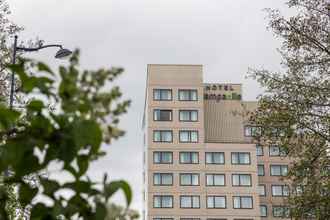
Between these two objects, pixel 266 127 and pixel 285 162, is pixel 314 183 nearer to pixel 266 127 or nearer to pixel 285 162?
pixel 266 127

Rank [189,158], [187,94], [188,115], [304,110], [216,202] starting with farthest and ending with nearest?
1. [187,94]
2. [188,115]
3. [189,158]
4. [216,202]
5. [304,110]

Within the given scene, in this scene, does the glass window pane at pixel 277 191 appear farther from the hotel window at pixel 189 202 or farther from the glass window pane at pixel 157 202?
the glass window pane at pixel 157 202

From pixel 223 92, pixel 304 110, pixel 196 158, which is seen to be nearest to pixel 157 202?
pixel 196 158

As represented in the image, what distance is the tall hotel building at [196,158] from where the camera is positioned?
9369 centimetres

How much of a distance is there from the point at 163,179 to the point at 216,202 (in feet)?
26.2

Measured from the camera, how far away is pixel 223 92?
104750mm

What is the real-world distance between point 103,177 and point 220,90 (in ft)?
339

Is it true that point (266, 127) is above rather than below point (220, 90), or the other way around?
below

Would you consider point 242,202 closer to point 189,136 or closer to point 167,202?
point 167,202

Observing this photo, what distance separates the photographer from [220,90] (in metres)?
105

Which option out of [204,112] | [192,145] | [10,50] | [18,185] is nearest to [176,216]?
[192,145]

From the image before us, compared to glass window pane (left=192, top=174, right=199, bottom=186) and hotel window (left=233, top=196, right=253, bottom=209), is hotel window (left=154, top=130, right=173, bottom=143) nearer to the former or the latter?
glass window pane (left=192, top=174, right=199, bottom=186)

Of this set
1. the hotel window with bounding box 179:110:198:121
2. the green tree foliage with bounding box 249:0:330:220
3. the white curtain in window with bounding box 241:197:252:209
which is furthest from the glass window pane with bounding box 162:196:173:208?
the green tree foliage with bounding box 249:0:330:220

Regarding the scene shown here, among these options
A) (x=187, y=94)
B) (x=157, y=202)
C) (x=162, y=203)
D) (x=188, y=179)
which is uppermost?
(x=187, y=94)
